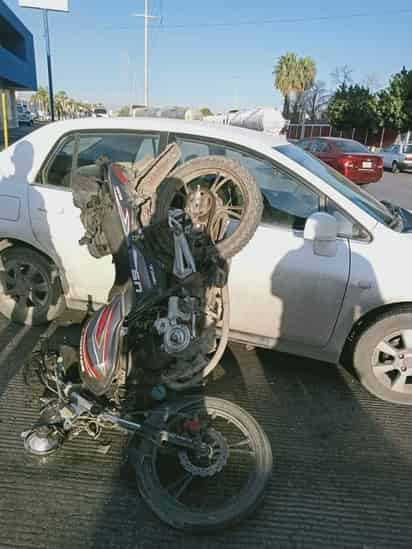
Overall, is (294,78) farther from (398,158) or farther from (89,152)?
(89,152)

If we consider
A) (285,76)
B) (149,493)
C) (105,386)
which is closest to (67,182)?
(105,386)

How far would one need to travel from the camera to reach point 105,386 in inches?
86.9

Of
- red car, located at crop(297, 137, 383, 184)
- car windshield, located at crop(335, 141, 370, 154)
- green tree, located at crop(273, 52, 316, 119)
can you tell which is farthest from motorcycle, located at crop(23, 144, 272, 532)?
green tree, located at crop(273, 52, 316, 119)

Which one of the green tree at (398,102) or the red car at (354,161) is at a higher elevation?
the green tree at (398,102)

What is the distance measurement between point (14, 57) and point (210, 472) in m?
46.1

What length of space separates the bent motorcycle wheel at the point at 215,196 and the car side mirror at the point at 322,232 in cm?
42

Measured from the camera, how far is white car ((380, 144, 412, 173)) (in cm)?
2047

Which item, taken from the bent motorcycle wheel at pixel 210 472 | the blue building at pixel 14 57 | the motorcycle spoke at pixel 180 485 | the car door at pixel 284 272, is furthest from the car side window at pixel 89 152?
the blue building at pixel 14 57

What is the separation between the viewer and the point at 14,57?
39062 millimetres

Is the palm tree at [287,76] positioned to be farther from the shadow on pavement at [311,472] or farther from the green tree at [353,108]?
the shadow on pavement at [311,472]

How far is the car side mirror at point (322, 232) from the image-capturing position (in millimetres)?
2638

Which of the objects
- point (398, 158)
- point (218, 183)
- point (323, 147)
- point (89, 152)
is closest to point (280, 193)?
point (218, 183)

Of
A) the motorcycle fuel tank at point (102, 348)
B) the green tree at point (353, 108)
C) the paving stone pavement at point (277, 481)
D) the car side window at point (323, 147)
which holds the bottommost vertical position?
the paving stone pavement at point (277, 481)

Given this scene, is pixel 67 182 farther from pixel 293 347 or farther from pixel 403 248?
pixel 403 248
